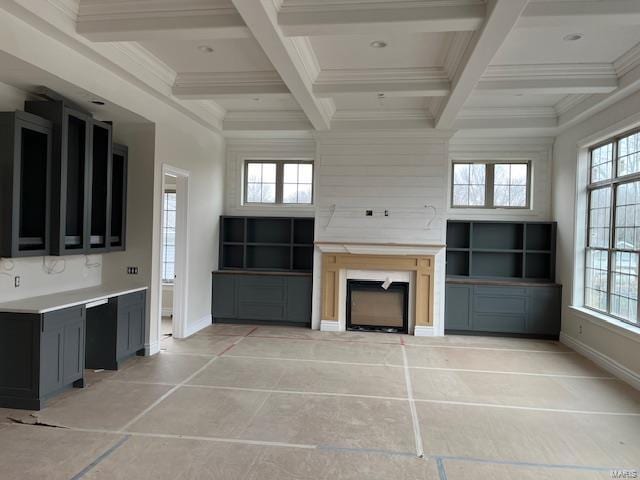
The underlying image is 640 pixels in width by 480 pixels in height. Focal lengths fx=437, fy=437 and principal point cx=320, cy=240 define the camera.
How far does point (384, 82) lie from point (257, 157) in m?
3.30

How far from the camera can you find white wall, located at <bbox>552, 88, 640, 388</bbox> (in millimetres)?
4797

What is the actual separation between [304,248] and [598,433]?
517 cm

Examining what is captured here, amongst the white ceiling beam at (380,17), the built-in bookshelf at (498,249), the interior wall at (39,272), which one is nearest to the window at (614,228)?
the built-in bookshelf at (498,249)

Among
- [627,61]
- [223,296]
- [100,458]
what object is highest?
[627,61]

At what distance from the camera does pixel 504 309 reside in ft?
22.1

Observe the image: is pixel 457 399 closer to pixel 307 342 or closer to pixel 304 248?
pixel 307 342

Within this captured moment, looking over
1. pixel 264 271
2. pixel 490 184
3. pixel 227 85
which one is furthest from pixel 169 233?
pixel 490 184

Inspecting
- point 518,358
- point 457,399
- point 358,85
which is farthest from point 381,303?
point 358,85

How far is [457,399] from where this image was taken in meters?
4.16

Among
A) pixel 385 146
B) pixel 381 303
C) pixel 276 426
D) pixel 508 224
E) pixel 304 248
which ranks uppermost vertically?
pixel 385 146

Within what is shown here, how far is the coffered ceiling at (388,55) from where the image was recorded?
3352 millimetres

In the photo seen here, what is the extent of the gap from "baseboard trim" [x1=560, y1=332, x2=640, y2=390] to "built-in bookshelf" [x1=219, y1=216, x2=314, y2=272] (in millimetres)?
4134

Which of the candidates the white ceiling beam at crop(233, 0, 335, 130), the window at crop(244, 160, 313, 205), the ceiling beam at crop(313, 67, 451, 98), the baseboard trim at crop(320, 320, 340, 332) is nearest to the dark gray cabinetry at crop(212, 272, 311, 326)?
the baseboard trim at crop(320, 320, 340, 332)

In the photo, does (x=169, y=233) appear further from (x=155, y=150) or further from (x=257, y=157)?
(x=155, y=150)
